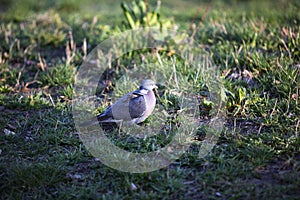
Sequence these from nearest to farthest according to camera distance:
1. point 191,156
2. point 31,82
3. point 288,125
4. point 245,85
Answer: point 191,156
point 288,125
point 245,85
point 31,82

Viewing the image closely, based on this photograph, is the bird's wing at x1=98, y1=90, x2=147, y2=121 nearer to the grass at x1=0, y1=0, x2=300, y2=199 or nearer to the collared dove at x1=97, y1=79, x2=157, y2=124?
the collared dove at x1=97, y1=79, x2=157, y2=124

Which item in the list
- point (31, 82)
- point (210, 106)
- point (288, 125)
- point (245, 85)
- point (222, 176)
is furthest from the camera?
point (31, 82)

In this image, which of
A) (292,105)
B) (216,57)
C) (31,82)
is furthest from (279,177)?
(31,82)

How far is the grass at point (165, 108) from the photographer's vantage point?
3.23 meters

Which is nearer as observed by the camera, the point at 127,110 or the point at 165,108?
the point at 127,110

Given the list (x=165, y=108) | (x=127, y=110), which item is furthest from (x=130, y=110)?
(x=165, y=108)

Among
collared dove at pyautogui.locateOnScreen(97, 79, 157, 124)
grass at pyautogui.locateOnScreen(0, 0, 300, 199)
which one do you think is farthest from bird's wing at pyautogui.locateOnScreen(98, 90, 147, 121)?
grass at pyautogui.locateOnScreen(0, 0, 300, 199)

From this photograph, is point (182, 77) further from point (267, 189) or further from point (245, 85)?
point (267, 189)

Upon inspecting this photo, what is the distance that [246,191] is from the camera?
3.10m

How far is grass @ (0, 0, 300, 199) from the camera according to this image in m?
3.23

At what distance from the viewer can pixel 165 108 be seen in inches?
171

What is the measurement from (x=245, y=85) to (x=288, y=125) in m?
0.89

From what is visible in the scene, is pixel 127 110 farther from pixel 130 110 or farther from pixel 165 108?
pixel 165 108

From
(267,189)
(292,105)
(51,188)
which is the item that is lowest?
(51,188)
